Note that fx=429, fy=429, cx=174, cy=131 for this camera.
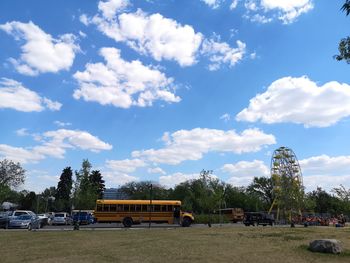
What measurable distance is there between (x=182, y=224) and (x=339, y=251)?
31.9 meters

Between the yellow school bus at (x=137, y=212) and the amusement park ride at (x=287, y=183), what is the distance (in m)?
36.3

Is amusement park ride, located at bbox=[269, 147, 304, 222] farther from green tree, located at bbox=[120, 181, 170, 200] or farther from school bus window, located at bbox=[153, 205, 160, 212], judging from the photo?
green tree, located at bbox=[120, 181, 170, 200]

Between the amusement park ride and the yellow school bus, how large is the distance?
3625 cm

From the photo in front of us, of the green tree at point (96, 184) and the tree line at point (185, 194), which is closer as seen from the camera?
the green tree at point (96, 184)

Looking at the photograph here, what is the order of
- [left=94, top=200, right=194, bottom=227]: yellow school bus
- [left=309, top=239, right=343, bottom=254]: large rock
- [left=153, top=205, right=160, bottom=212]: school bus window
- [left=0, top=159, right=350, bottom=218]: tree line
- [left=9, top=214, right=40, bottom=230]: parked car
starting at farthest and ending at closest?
[left=0, top=159, right=350, bottom=218]: tree line
[left=153, top=205, right=160, bottom=212]: school bus window
[left=94, top=200, right=194, bottom=227]: yellow school bus
[left=9, top=214, right=40, bottom=230]: parked car
[left=309, top=239, right=343, bottom=254]: large rock

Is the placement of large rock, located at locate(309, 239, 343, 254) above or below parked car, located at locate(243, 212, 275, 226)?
below

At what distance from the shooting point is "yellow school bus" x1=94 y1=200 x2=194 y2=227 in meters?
46.4

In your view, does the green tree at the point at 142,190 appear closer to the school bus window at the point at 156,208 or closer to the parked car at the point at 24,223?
the school bus window at the point at 156,208

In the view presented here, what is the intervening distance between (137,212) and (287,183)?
40.6 m

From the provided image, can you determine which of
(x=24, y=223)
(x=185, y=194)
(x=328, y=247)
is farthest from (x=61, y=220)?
(x=185, y=194)

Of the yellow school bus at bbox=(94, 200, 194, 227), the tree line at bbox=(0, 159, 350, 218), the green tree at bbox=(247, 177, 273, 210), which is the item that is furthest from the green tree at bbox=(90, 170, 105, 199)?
the green tree at bbox=(247, 177, 273, 210)

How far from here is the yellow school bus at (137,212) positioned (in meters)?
46.4

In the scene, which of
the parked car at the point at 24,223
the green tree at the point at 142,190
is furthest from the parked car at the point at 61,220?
the green tree at the point at 142,190

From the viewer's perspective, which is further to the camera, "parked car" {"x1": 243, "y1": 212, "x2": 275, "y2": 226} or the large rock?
"parked car" {"x1": 243, "y1": 212, "x2": 275, "y2": 226}
